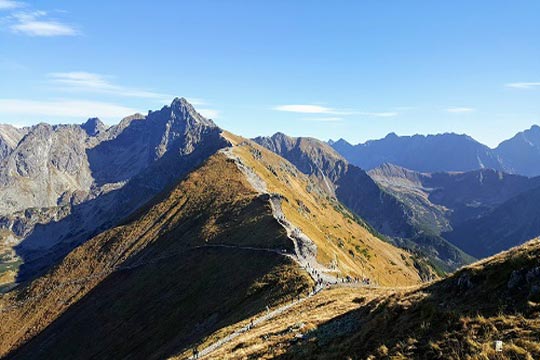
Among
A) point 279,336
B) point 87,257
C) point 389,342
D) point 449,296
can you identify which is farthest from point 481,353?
point 87,257

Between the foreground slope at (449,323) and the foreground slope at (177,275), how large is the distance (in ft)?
107

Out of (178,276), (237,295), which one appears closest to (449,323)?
(237,295)

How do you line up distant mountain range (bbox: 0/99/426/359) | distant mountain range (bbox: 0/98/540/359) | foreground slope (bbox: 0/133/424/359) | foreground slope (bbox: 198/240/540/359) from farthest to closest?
foreground slope (bbox: 0/133/424/359), distant mountain range (bbox: 0/99/426/359), distant mountain range (bbox: 0/98/540/359), foreground slope (bbox: 198/240/540/359)

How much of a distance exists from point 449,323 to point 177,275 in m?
92.8

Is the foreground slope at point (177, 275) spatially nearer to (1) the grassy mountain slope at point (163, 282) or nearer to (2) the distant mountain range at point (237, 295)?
(1) the grassy mountain slope at point (163, 282)

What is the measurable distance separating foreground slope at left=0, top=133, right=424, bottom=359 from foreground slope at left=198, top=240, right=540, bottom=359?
107ft

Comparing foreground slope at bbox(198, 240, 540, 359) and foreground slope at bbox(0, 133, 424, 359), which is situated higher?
foreground slope at bbox(198, 240, 540, 359)

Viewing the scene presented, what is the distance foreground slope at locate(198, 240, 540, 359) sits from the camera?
796 inches

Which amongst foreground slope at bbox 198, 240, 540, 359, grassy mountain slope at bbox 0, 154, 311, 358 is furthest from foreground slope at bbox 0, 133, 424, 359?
foreground slope at bbox 198, 240, 540, 359

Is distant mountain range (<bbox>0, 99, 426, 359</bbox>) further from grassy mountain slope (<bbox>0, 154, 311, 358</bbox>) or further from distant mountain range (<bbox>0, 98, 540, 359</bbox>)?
distant mountain range (<bbox>0, 98, 540, 359</bbox>)

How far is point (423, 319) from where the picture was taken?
987 inches

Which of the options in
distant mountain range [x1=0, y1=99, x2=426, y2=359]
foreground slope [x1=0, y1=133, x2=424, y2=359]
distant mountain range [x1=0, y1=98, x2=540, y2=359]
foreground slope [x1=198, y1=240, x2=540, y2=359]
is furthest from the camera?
foreground slope [x1=0, y1=133, x2=424, y2=359]

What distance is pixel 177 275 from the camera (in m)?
107

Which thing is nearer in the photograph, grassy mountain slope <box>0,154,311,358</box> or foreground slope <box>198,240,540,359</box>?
foreground slope <box>198,240,540,359</box>
